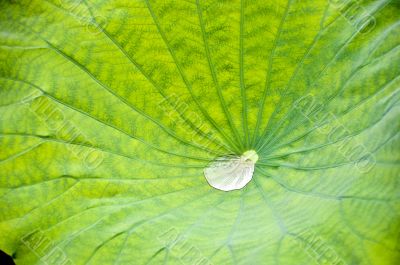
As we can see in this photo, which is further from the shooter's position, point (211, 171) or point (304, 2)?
point (211, 171)

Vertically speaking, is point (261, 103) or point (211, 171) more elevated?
point (261, 103)

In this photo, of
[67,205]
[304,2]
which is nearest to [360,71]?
[304,2]

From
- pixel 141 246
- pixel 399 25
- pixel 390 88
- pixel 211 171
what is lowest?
pixel 141 246

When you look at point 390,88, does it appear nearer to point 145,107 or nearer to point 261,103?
point 261,103

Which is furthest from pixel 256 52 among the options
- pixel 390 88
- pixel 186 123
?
pixel 390 88

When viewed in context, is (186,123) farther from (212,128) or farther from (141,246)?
(141,246)

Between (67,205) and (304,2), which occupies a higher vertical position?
(304,2)
